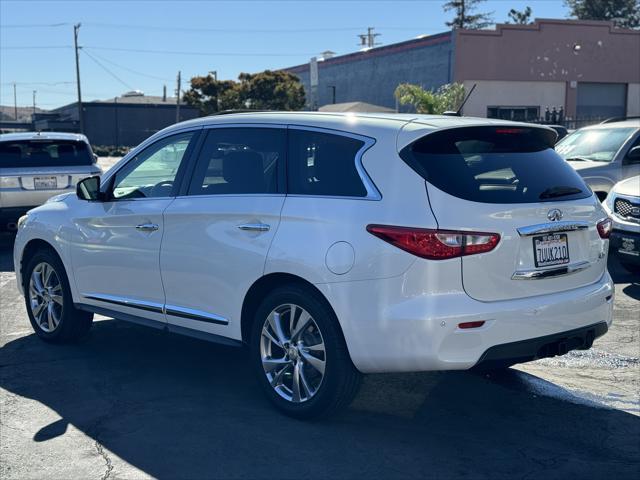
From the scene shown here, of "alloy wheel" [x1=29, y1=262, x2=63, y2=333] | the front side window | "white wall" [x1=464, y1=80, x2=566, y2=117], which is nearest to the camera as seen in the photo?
the front side window

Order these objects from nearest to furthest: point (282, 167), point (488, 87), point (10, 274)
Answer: point (282, 167)
point (10, 274)
point (488, 87)

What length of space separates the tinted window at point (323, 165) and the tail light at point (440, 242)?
0.41 m

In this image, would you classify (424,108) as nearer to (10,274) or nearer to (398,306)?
(10,274)

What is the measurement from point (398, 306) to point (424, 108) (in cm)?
2644

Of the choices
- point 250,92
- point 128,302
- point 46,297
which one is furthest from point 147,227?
point 250,92

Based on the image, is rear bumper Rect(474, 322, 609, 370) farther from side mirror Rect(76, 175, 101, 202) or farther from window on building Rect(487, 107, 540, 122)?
window on building Rect(487, 107, 540, 122)

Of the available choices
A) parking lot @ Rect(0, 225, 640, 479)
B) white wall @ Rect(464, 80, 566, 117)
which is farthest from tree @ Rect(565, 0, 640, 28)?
parking lot @ Rect(0, 225, 640, 479)

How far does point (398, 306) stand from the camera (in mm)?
4352

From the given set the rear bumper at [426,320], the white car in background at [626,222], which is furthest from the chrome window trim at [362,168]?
the white car in background at [626,222]

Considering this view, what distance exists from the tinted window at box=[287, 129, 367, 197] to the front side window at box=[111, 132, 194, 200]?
41.4 inches

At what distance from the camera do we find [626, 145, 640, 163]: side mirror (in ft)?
38.5

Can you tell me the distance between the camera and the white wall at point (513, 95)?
37.6 m

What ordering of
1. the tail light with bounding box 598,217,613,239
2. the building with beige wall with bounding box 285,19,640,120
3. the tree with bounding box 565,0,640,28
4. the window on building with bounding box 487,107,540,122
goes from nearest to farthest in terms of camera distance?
the tail light with bounding box 598,217,613,239 → the building with beige wall with bounding box 285,19,640,120 → the window on building with bounding box 487,107,540,122 → the tree with bounding box 565,0,640,28

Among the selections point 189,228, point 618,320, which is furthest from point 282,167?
point 618,320
